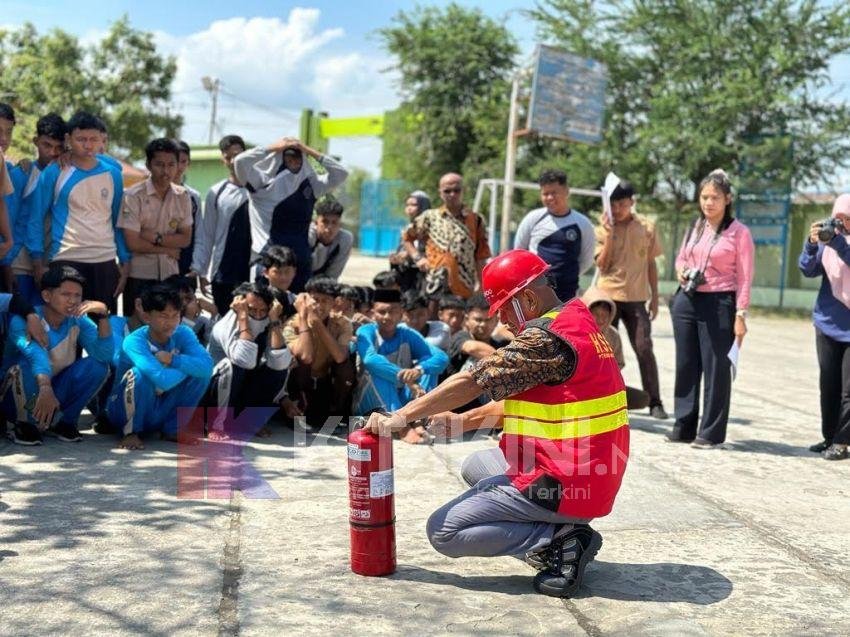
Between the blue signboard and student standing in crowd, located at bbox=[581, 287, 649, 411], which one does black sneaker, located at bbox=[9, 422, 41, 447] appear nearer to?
student standing in crowd, located at bbox=[581, 287, 649, 411]

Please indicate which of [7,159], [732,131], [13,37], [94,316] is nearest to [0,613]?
[94,316]

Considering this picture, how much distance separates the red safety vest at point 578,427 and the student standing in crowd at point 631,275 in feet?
12.5

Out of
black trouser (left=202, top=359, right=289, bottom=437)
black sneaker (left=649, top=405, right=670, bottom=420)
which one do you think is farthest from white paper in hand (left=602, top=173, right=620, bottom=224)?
black trouser (left=202, top=359, right=289, bottom=437)

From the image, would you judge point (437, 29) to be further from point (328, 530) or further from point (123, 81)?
point (328, 530)

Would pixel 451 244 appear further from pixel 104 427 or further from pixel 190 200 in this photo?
pixel 104 427

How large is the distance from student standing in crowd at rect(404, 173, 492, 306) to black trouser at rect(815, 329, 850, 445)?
2.75 metres

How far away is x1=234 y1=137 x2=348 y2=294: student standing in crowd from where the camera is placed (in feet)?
23.8

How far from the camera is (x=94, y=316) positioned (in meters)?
6.25

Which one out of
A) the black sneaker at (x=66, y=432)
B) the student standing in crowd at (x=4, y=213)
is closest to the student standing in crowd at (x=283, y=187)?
the student standing in crowd at (x=4, y=213)

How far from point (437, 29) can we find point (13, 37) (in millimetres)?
13849

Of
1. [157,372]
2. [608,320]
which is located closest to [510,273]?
[157,372]

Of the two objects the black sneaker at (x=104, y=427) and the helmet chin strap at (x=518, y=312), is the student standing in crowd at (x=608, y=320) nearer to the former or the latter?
the helmet chin strap at (x=518, y=312)

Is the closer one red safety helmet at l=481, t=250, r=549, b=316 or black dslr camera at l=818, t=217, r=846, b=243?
red safety helmet at l=481, t=250, r=549, b=316

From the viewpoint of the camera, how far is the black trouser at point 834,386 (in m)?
6.52
